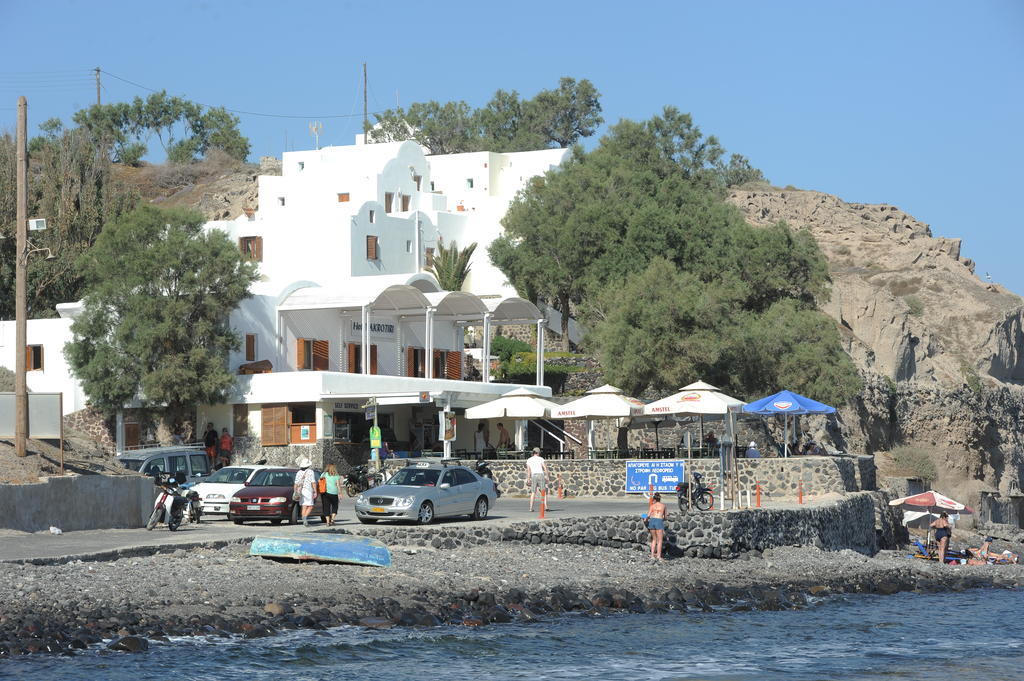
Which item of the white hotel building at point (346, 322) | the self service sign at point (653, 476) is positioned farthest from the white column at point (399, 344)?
the self service sign at point (653, 476)

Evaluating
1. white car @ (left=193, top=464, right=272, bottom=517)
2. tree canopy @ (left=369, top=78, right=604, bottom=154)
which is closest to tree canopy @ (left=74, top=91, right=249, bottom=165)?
tree canopy @ (left=369, top=78, right=604, bottom=154)

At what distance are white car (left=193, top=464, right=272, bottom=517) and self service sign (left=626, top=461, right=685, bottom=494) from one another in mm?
8742

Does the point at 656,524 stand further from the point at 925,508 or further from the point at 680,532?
the point at 925,508

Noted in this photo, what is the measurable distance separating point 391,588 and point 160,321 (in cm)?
2255

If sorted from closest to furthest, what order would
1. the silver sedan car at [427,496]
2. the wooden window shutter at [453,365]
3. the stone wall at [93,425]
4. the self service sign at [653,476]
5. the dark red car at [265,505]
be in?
the silver sedan car at [427,496], the dark red car at [265,505], the self service sign at [653,476], the stone wall at [93,425], the wooden window shutter at [453,365]

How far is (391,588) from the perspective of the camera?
22469 mm

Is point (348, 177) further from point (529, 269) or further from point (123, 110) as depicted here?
point (123, 110)

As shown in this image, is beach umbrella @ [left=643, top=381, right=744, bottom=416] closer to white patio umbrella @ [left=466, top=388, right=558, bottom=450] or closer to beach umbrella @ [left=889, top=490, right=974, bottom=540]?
white patio umbrella @ [left=466, top=388, right=558, bottom=450]

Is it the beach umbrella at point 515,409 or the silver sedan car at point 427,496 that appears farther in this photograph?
the beach umbrella at point 515,409

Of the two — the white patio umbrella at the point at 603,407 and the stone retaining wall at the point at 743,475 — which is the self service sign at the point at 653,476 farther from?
the white patio umbrella at the point at 603,407

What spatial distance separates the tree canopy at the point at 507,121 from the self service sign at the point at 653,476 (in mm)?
63601

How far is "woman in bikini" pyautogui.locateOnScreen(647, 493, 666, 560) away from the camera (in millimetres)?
27906

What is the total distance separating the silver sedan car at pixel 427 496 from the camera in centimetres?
2781

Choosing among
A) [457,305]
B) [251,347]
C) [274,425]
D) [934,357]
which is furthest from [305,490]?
[934,357]
